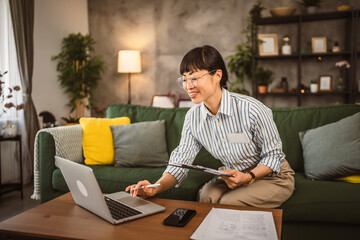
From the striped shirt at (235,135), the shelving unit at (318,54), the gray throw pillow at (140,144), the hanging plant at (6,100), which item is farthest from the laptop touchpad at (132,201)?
the shelving unit at (318,54)

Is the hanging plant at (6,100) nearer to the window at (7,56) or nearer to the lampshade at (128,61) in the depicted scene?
the window at (7,56)

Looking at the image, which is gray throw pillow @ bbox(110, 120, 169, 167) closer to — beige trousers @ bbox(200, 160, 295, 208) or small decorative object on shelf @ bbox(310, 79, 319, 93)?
beige trousers @ bbox(200, 160, 295, 208)

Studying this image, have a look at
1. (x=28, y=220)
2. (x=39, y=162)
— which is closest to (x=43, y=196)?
(x=39, y=162)

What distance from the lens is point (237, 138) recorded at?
5.25ft

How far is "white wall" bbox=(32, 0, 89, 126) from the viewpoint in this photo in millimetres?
4203

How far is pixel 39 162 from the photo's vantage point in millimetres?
2406

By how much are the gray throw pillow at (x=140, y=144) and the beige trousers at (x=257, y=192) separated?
84cm

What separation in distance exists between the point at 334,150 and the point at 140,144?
132 cm

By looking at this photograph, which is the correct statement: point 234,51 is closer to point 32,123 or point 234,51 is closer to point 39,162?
point 32,123

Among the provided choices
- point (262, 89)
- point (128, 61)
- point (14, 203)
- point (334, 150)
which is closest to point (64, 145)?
point (14, 203)

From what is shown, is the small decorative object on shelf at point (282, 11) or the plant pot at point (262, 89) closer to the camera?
the small decorative object on shelf at point (282, 11)

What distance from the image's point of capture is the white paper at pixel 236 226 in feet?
3.22

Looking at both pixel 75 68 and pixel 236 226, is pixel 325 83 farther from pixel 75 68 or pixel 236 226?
pixel 236 226

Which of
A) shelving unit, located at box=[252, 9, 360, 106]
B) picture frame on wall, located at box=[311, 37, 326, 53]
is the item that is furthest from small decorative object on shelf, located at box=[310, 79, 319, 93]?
picture frame on wall, located at box=[311, 37, 326, 53]
